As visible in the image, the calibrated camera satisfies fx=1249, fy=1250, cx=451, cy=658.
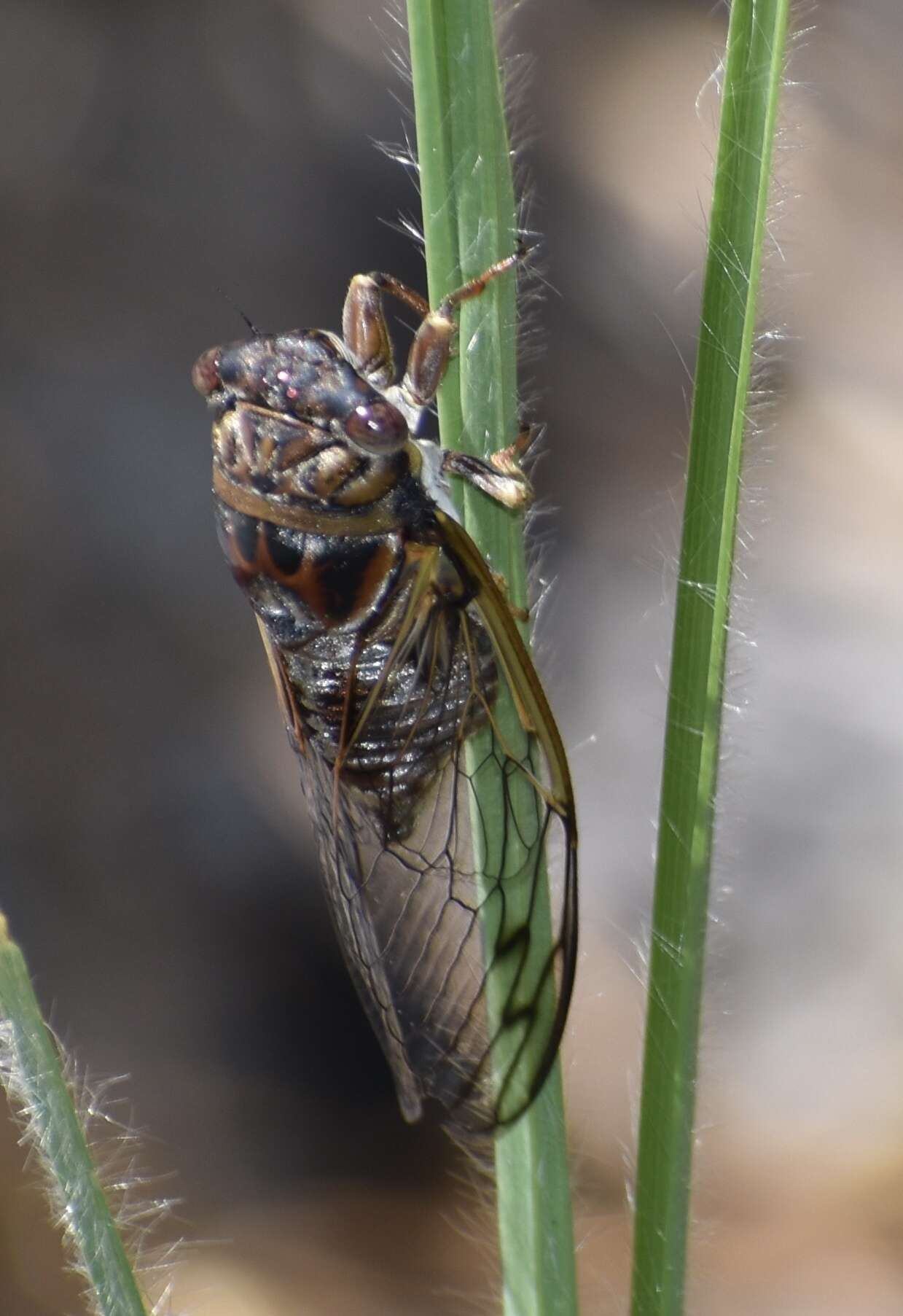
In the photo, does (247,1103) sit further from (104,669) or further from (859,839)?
(859,839)

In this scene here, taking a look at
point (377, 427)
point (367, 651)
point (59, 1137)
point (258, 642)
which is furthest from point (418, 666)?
point (258, 642)

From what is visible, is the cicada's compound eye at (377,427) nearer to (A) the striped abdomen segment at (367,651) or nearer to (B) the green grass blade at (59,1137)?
(A) the striped abdomen segment at (367,651)

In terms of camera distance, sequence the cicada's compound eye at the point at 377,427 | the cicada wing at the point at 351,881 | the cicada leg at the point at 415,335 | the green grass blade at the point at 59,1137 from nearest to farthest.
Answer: the green grass blade at the point at 59,1137 < the cicada leg at the point at 415,335 < the cicada's compound eye at the point at 377,427 < the cicada wing at the point at 351,881

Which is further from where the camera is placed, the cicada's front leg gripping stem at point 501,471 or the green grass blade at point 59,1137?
Result: the cicada's front leg gripping stem at point 501,471

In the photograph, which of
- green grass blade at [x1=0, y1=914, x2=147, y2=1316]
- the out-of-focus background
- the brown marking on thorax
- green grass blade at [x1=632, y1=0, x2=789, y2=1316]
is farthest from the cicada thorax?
the out-of-focus background

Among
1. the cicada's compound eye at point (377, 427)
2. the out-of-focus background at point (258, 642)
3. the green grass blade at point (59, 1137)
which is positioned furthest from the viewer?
the out-of-focus background at point (258, 642)

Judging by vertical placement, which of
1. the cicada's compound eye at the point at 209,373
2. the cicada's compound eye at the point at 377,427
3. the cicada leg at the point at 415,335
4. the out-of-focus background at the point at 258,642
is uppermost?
the cicada leg at the point at 415,335

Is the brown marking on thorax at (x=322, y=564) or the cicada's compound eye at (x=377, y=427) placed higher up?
the cicada's compound eye at (x=377, y=427)

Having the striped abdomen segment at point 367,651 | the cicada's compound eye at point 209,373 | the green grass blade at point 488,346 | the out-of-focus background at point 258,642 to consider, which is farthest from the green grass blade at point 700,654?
the out-of-focus background at point 258,642
